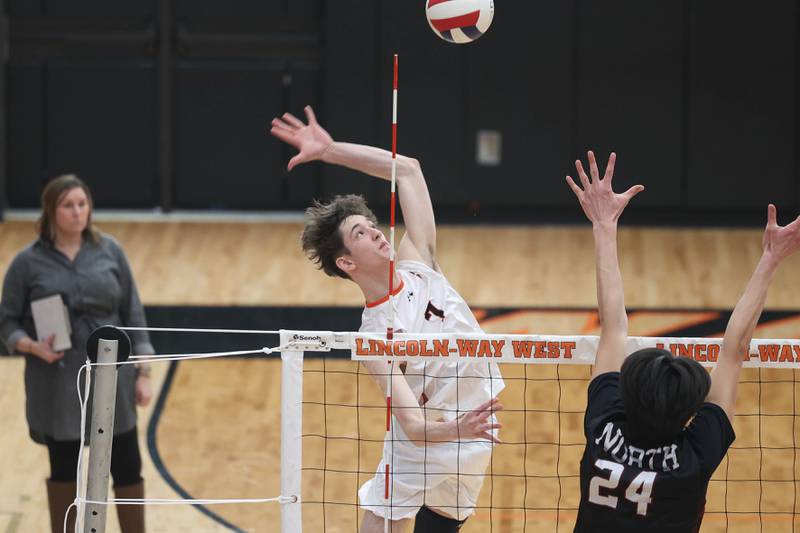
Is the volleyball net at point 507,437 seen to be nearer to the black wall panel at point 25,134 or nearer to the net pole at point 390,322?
the net pole at point 390,322

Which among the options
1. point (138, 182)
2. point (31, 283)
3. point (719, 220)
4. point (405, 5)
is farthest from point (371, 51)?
point (31, 283)

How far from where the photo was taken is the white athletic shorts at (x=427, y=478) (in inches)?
181

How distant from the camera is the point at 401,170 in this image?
4.89 meters

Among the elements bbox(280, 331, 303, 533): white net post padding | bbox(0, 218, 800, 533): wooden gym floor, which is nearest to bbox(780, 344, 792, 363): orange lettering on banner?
bbox(280, 331, 303, 533): white net post padding

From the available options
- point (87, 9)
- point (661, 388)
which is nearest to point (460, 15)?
point (661, 388)

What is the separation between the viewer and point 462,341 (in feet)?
14.6

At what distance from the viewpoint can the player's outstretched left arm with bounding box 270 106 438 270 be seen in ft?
15.6

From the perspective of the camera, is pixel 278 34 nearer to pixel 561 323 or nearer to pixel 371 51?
pixel 371 51

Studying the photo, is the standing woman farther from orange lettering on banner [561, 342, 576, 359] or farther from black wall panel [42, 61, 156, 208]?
black wall panel [42, 61, 156, 208]

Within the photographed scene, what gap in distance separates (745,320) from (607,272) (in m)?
0.42

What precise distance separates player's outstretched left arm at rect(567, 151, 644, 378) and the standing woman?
270cm

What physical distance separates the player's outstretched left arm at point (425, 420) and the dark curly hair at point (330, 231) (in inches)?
17.1

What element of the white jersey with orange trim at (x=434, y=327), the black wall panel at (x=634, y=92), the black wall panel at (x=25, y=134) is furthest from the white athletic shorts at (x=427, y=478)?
the black wall panel at (x=25, y=134)

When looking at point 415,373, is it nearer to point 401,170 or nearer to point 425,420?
point 425,420
